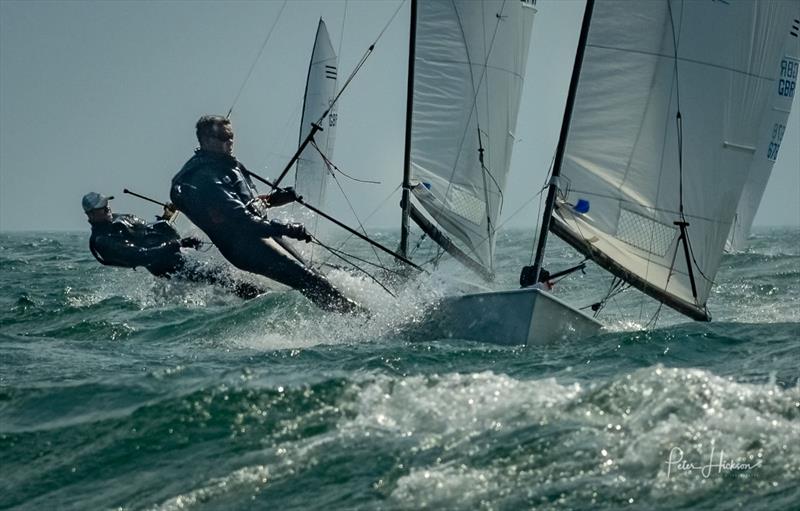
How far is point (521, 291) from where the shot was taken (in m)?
12.5

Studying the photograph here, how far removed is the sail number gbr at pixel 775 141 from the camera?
1919cm

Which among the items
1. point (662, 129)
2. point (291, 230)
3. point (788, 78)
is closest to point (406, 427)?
point (291, 230)

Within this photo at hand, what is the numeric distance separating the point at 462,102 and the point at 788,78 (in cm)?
453

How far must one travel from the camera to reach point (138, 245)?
1603cm

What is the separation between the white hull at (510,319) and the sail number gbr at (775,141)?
289 inches

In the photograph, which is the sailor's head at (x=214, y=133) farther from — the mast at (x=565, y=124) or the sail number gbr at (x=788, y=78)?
the sail number gbr at (x=788, y=78)

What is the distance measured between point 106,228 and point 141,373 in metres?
5.30

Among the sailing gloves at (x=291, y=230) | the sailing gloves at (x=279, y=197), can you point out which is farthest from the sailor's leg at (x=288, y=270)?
the sailing gloves at (x=279, y=197)

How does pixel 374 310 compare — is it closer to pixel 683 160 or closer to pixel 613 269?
pixel 613 269

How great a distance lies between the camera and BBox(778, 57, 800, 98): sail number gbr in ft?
53.3

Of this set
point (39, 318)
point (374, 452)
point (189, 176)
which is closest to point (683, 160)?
point (189, 176)

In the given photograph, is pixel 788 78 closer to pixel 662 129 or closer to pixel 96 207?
pixel 662 129

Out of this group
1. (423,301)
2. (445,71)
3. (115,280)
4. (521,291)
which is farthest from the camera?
(115,280)

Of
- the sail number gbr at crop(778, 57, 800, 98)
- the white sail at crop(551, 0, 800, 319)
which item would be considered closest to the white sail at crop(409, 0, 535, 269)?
the sail number gbr at crop(778, 57, 800, 98)
